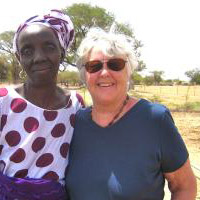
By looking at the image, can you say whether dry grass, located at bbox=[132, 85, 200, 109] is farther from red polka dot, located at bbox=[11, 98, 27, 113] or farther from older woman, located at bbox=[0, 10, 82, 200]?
red polka dot, located at bbox=[11, 98, 27, 113]

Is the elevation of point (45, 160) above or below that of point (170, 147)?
below

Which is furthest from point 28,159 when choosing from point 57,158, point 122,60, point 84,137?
point 122,60

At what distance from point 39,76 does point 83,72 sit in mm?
265

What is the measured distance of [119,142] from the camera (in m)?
2.27

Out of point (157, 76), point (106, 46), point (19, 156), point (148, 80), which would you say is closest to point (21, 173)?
point (19, 156)

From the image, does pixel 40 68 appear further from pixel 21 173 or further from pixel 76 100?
pixel 21 173

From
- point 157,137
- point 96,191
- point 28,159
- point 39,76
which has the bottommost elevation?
point 96,191

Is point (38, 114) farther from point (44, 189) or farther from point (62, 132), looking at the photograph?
point (44, 189)

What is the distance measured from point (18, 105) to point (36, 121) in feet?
0.40

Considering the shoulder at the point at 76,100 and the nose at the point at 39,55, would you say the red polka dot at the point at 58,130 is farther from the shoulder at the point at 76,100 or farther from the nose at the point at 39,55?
the nose at the point at 39,55

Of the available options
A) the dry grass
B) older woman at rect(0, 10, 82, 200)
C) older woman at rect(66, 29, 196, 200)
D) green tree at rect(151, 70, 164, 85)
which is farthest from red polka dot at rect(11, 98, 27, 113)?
green tree at rect(151, 70, 164, 85)

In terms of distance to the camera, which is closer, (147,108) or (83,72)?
(147,108)

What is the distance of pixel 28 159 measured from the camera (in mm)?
2223

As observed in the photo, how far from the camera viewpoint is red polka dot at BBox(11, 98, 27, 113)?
225 cm
